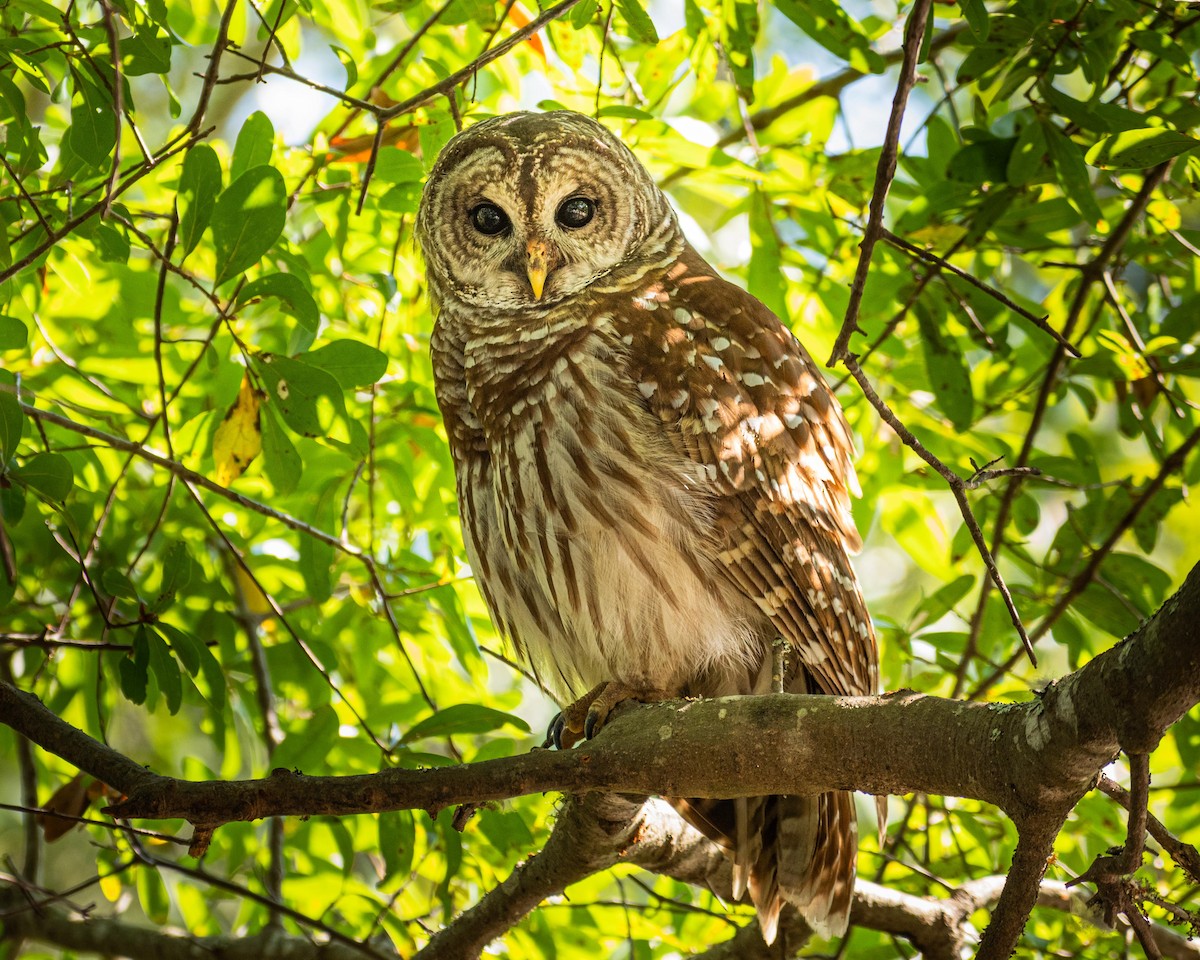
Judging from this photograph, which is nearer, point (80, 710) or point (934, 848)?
point (80, 710)

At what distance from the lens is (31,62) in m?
2.22

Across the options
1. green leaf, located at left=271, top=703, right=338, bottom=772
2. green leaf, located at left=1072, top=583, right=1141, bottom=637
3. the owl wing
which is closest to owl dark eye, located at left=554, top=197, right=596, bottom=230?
the owl wing

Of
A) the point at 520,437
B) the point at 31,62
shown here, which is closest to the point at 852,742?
the point at 520,437

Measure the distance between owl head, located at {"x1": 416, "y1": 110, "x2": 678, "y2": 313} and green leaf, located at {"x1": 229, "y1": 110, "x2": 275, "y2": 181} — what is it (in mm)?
611

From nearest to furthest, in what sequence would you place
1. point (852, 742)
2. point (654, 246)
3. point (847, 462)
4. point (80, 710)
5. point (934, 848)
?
point (852, 742) → point (847, 462) → point (654, 246) → point (80, 710) → point (934, 848)

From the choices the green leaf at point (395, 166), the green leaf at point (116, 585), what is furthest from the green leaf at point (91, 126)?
the green leaf at point (116, 585)

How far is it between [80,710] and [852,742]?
2.46 meters

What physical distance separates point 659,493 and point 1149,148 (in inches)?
46.8

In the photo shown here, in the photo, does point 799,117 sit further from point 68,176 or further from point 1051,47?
point 68,176

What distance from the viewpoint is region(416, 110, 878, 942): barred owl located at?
265cm

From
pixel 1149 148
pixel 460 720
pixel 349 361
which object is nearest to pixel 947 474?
pixel 1149 148

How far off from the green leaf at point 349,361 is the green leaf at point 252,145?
433mm

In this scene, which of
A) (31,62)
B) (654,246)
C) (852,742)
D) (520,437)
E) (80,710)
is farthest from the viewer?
(80,710)

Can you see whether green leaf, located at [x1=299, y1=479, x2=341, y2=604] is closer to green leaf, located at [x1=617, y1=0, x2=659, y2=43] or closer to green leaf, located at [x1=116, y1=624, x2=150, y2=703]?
green leaf, located at [x1=116, y1=624, x2=150, y2=703]
